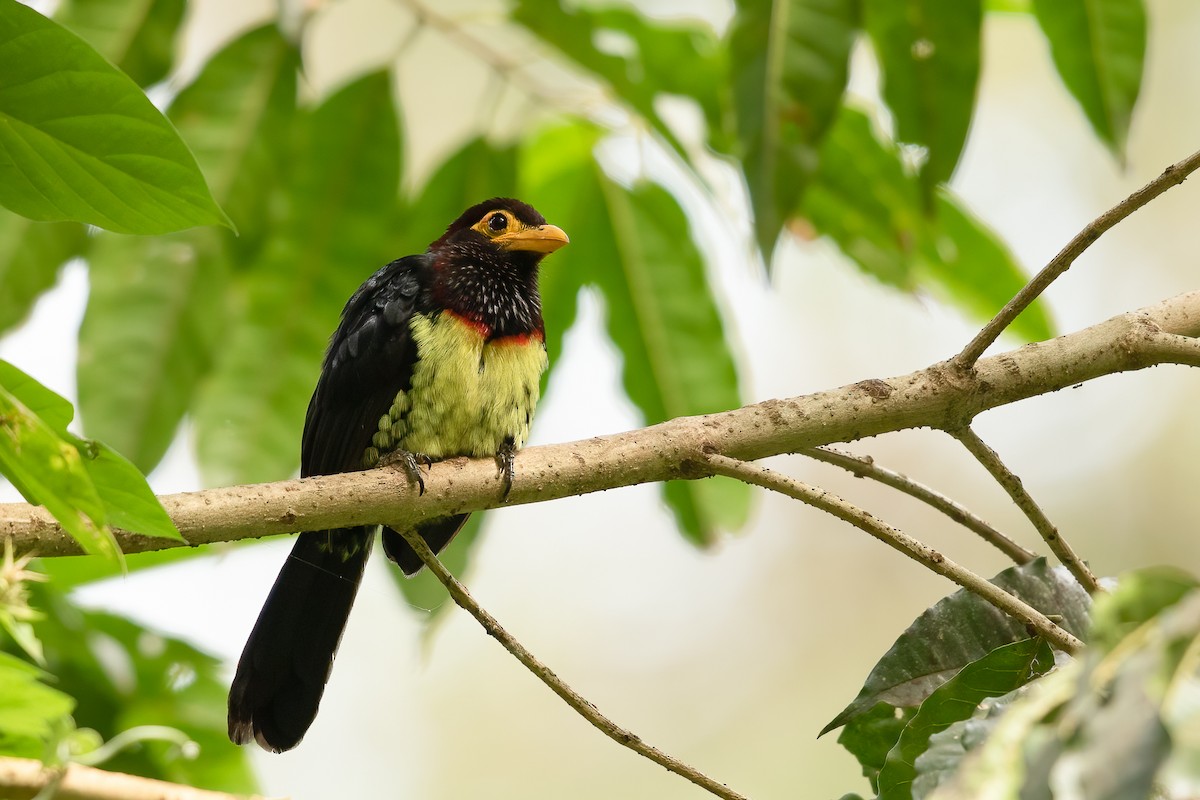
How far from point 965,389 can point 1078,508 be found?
8266 millimetres

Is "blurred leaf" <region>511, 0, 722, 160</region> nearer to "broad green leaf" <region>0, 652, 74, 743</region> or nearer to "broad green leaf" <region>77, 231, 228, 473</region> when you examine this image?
"broad green leaf" <region>77, 231, 228, 473</region>

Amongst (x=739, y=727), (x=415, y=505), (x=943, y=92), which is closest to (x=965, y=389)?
(x=415, y=505)

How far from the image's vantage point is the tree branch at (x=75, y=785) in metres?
2.03

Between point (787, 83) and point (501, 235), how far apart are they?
46.0 inches

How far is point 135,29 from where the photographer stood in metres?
3.52

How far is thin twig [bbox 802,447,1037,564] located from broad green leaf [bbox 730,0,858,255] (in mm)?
927

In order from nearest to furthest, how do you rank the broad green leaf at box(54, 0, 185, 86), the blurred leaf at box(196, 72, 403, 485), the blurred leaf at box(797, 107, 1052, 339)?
the broad green leaf at box(54, 0, 185, 86) → the blurred leaf at box(196, 72, 403, 485) → the blurred leaf at box(797, 107, 1052, 339)

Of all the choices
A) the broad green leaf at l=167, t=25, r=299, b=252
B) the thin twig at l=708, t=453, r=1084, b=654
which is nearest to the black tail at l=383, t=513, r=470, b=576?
the broad green leaf at l=167, t=25, r=299, b=252

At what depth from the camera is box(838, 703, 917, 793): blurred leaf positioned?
205 centimetres

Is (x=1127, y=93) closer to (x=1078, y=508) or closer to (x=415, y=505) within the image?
(x=415, y=505)

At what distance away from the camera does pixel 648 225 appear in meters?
4.04

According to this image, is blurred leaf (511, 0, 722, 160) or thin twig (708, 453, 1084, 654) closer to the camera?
thin twig (708, 453, 1084, 654)

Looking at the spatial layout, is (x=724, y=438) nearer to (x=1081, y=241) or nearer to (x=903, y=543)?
(x=903, y=543)

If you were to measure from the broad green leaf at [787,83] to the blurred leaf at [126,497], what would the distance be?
1841 mm
